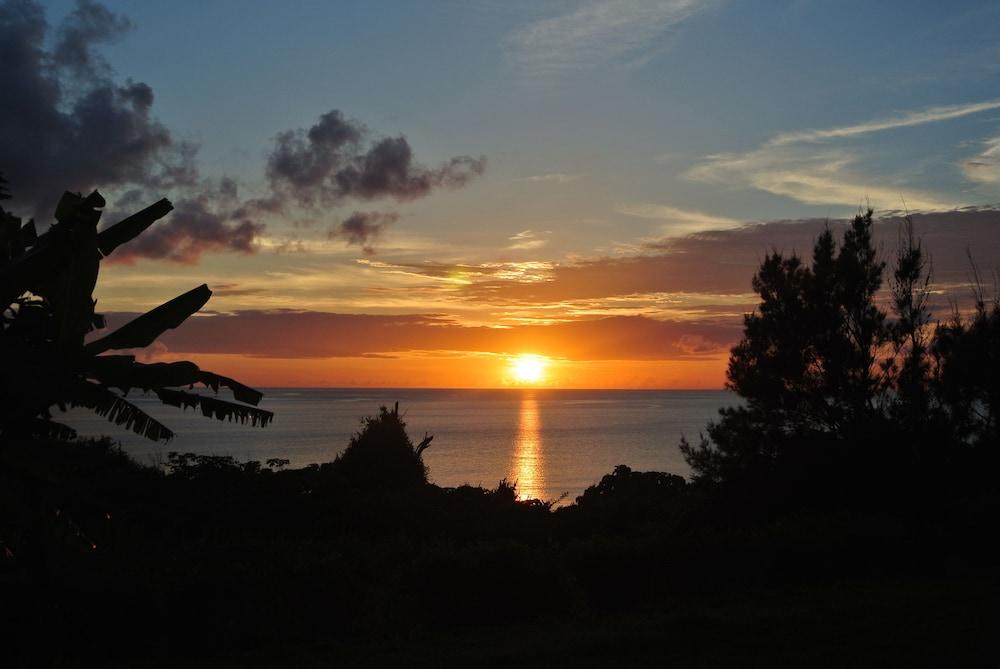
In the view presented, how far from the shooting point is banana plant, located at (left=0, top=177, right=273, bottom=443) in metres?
7.82

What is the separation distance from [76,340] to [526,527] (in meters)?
15.8

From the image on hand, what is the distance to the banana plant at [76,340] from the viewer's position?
782cm

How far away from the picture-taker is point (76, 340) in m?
7.76

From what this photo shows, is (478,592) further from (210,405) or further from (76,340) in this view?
(76,340)

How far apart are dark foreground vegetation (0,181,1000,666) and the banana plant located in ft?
0.10

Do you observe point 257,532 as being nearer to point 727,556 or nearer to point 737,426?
point 727,556

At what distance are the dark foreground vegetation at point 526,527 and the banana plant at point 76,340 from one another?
0.10ft

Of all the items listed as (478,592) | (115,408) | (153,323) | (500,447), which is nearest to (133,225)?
(153,323)

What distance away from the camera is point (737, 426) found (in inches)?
1003

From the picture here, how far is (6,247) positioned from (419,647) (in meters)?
6.94

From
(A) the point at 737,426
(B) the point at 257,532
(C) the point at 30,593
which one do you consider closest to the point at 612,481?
(A) the point at 737,426

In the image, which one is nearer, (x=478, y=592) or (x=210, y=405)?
(x=210, y=405)

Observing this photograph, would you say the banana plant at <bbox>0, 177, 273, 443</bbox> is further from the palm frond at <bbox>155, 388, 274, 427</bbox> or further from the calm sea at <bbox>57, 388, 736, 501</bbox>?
the calm sea at <bbox>57, 388, 736, 501</bbox>

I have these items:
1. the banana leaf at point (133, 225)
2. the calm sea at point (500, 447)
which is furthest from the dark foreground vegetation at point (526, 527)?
the calm sea at point (500, 447)
